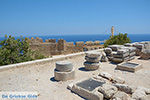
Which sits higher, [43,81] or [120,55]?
[120,55]

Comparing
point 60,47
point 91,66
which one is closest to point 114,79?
point 91,66

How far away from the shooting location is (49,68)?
6.59 meters

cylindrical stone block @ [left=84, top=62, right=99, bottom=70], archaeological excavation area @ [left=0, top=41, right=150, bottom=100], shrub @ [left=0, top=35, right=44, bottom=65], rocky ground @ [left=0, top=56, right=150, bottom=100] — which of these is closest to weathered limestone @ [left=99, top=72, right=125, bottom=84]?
archaeological excavation area @ [left=0, top=41, right=150, bottom=100]

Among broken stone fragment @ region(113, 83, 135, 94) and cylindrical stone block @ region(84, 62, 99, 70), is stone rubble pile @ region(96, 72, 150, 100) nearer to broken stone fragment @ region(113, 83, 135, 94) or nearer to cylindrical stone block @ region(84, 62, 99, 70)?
broken stone fragment @ region(113, 83, 135, 94)

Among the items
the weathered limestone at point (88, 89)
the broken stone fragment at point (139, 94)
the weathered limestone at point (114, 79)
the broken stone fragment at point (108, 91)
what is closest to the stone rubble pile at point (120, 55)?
the weathered limestone at point (114, 79)

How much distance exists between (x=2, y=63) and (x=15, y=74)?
179 centimetres

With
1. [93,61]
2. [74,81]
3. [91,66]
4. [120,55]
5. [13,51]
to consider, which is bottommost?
[74,81]

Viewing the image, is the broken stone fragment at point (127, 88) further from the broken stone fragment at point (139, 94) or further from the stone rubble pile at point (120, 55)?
the stone rubble pile at point (120, 55)

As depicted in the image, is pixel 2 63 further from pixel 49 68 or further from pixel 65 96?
pixel 65 96

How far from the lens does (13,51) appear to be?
756cm

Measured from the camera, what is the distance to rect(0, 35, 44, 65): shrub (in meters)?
6.95

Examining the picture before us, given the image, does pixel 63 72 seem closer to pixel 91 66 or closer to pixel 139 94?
pixel 91 66

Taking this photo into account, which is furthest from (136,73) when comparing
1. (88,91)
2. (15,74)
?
Answer: (15,74)

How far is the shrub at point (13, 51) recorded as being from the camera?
22.8ft
